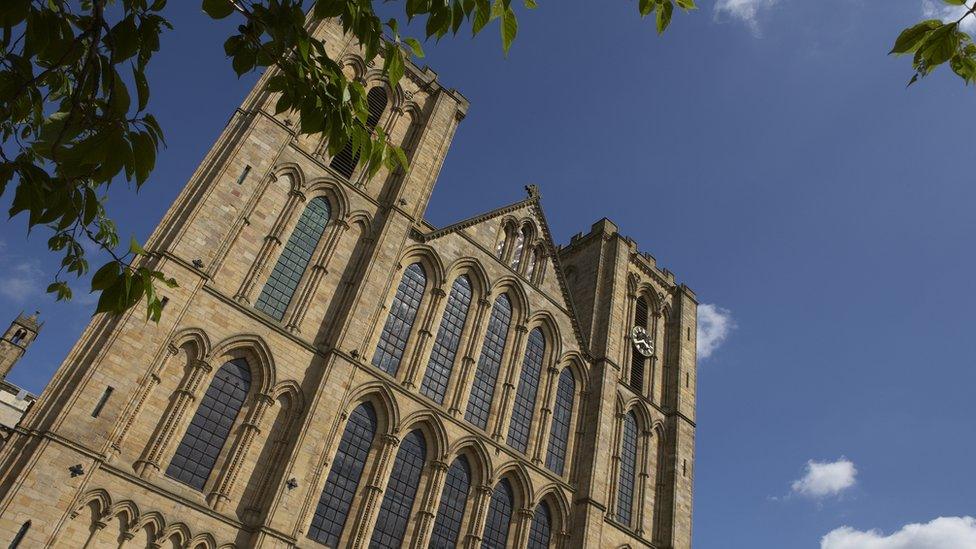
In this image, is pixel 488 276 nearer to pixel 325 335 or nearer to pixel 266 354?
pixel 325 335

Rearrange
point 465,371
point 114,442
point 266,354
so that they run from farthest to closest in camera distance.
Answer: point 465,371
point 266,354
point 114,442

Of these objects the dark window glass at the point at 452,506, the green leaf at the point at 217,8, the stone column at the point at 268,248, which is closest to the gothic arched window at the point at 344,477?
the dark window glass at the point at 452,506

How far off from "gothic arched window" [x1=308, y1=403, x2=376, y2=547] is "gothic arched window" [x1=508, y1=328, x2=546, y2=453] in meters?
5.85

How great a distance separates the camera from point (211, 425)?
17781 millimetres

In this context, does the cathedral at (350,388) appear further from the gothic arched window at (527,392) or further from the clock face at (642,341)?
the clock face at (642,341)

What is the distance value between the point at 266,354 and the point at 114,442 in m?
4.36

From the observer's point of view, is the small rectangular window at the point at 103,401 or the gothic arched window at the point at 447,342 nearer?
the small rectangular window at the point at 103,401

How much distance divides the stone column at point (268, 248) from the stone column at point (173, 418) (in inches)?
93.2

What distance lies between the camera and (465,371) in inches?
941

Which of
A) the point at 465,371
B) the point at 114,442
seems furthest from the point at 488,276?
the point at 114,442

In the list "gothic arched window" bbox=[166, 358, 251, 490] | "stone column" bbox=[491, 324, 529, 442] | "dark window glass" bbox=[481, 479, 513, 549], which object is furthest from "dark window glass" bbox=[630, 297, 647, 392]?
"gothic arched window" bbox=[166, 358, 251, 490]

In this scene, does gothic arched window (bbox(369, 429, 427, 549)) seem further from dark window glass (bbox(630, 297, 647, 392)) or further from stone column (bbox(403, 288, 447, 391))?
dark window glass (bbox(630, 297, 647, 392))

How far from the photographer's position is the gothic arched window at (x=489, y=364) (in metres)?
23.9

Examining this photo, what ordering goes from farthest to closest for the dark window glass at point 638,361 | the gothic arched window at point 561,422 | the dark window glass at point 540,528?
the dark window glass at point 638,361 → the gothic arched window at point 561,422 → the dark window glass at point 540,528
